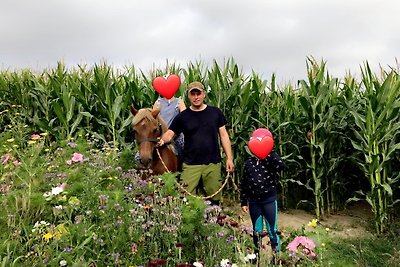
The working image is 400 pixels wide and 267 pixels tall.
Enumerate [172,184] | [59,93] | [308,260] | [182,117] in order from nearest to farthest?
[308,260] → [172,184] → [182,117] → [59,93]

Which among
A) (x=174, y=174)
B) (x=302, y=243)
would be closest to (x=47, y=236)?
(x=174, y=174)

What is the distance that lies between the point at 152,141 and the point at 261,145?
125cm

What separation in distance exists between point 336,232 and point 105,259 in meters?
4.50

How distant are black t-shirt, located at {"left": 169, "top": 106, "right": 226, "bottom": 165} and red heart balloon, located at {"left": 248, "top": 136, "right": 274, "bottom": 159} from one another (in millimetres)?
656

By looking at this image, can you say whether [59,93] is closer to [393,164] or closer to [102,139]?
[102,139]

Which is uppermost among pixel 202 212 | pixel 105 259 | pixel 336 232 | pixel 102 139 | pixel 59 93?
pixel 59 93

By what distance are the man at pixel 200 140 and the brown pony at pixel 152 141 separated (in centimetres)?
12

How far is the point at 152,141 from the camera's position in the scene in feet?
17.5

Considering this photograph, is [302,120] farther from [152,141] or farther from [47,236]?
[47,236]

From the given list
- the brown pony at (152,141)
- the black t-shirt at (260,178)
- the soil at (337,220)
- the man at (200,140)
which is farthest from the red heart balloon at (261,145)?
the soil at (337,220)

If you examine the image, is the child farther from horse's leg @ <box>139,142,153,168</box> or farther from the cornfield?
the cornfield

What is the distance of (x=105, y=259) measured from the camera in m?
3.96

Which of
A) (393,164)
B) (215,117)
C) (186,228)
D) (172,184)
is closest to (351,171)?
(393,164)

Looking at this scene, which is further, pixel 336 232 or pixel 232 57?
pixel 232 57
